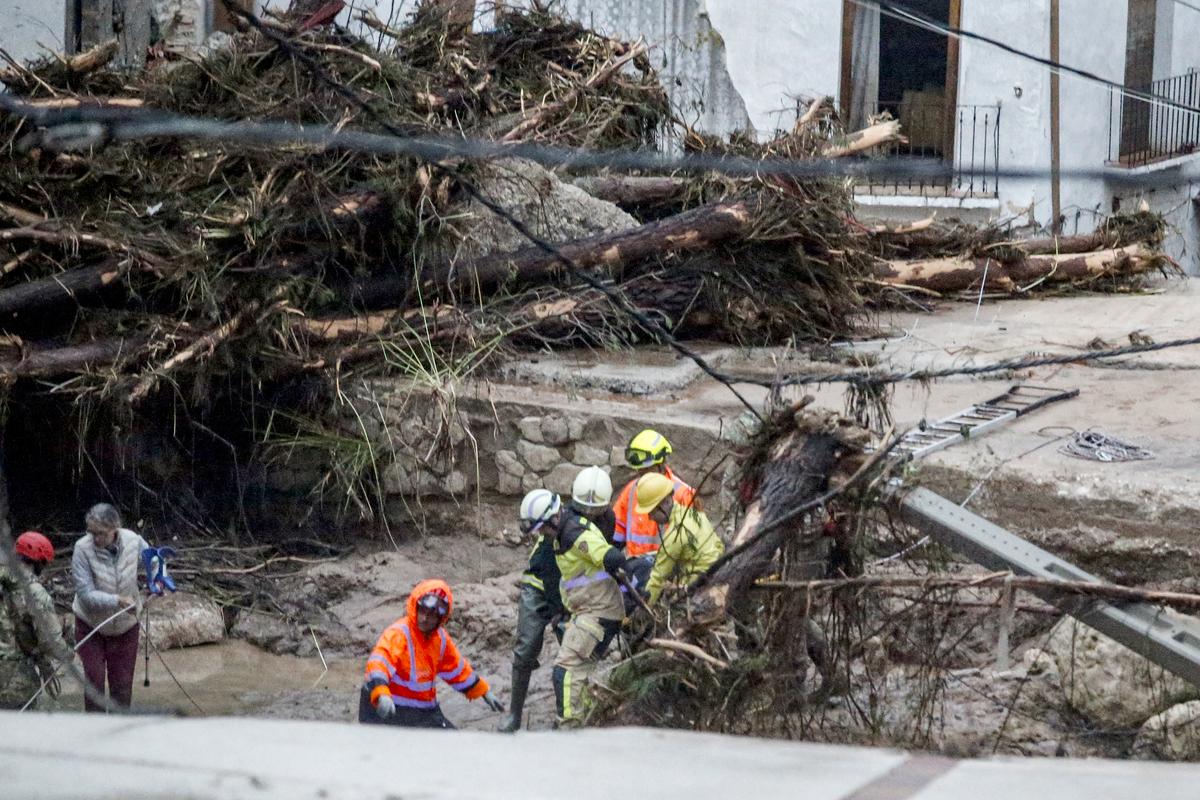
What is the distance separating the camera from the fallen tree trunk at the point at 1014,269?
1053 cm

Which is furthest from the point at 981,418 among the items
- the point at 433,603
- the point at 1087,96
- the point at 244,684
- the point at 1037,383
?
the point at 1087,96

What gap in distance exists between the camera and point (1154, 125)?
16.0 metres

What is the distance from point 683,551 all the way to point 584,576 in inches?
39.0

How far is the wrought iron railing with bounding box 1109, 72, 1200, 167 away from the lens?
1508 cm

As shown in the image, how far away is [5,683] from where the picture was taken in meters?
5.61

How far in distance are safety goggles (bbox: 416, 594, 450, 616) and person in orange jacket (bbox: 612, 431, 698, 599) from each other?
87 centimetres

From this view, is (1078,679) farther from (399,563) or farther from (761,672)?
(399,563)

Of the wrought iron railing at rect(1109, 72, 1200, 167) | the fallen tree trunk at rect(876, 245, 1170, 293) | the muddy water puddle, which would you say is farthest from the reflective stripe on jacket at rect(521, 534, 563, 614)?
the wrought iron railing at rect(1109, 72, 1200, 167)

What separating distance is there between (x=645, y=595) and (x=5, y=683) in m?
3.00

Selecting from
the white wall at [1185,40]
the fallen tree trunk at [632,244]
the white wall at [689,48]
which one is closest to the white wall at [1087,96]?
the white wall at [1185,40]

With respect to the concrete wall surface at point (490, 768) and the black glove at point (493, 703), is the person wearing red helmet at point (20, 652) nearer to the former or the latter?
the black glove at point (493, 703)

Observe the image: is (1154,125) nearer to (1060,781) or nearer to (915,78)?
(915,78)

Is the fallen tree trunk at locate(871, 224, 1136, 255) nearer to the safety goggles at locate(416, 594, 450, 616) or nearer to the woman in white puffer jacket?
the safety goggles at locate(416, 594, 450, 616)

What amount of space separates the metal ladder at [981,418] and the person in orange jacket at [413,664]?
235 cm
